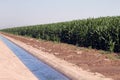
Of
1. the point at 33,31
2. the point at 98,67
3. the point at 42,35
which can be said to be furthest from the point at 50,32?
the point at 98,67

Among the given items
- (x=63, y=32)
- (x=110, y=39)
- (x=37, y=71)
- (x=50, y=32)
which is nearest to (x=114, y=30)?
(x=110, y=39)

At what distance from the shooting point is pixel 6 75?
11.8 m

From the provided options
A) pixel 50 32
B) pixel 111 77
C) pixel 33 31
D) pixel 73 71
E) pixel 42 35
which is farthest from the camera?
pixel 33 31

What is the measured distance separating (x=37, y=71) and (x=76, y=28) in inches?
746

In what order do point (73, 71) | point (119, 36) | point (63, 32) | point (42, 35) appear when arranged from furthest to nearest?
point (42, 35)
point (63, 32)
point (119, 36)
point (73, 71)

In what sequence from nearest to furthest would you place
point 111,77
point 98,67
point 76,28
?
point 111,77 → point 98,67 → point 76,28

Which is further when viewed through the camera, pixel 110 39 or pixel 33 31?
pixel 33 31

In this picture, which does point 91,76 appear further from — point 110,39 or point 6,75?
point 110,39

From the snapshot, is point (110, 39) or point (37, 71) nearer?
point (37, 71)

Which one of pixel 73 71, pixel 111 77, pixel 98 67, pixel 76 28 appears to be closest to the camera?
pixel 111 77

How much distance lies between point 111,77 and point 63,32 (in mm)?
25712

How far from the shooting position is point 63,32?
3675cm

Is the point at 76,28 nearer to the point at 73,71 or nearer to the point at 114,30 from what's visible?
the point at 114,30

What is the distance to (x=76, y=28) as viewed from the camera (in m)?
31.5
